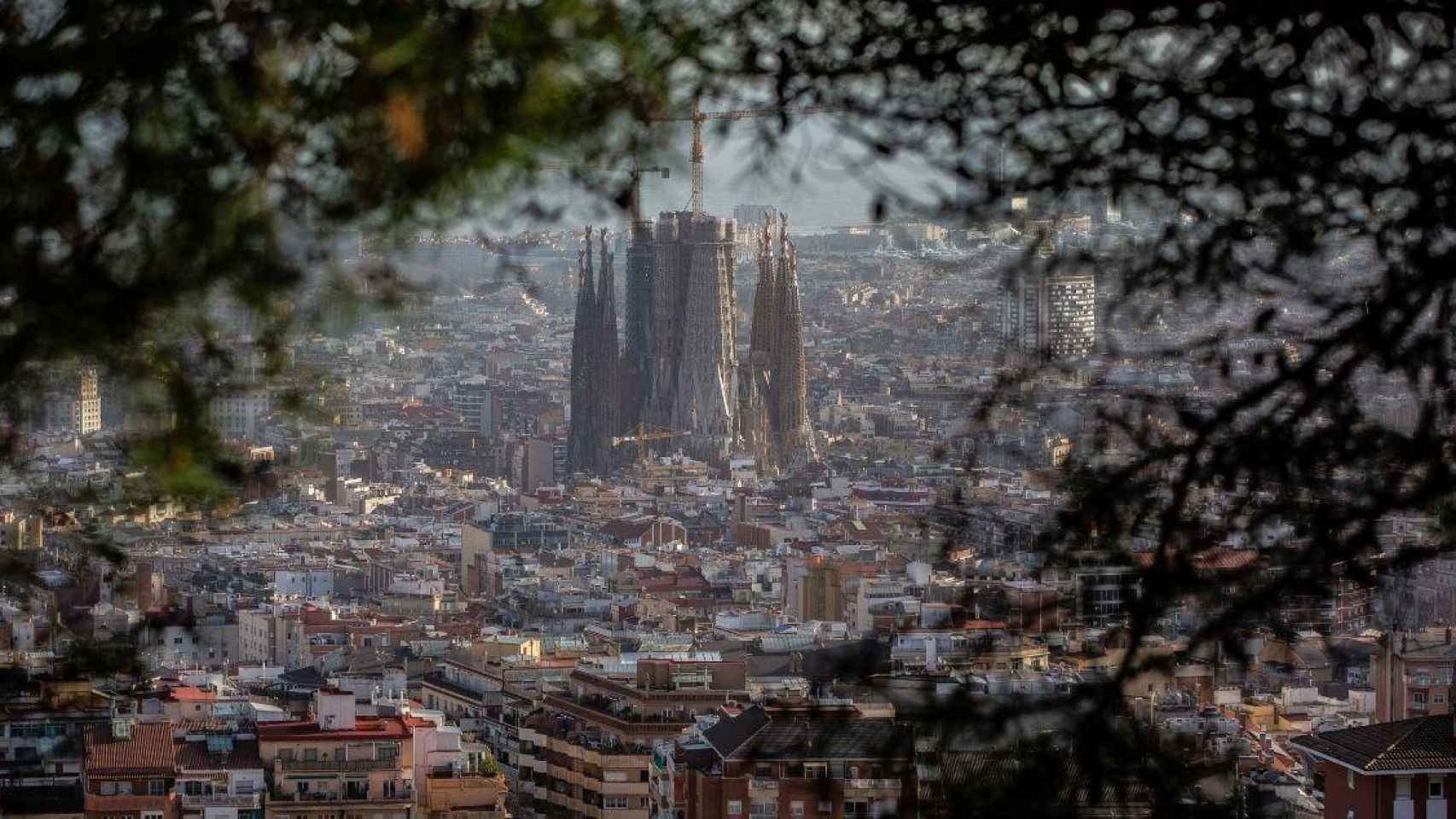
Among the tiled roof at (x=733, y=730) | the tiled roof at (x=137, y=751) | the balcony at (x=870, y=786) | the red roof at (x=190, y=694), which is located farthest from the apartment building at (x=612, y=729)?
the balcony at (x=870, y=786)

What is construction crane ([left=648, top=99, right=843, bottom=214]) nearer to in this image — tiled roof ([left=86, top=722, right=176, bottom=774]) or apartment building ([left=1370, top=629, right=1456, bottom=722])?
tiled roof ([left=86, top=722, right=176, bottom=774])

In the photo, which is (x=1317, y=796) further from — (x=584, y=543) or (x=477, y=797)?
(x=584, y=543)

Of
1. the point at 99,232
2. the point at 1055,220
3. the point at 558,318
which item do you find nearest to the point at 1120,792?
the point at 1055,220

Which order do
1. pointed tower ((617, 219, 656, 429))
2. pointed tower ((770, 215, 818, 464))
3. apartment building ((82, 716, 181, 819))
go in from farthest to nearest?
pointed tower ((617, 219, 656, 429)) → pointed tower ((770, 215, 818, 464)) → apartment building ((82, 716, 181, 819))

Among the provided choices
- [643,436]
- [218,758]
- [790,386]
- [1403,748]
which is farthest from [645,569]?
[1403,748]

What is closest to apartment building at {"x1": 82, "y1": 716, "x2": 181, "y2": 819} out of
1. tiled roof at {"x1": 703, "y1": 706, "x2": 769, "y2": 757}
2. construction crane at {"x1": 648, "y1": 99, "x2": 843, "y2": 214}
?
tiled roof at {"x1": 703, "y1": 706, "x2": 769, "y2": 757}

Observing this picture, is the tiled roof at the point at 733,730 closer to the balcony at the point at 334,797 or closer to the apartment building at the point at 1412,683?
the balcony at the point at 334,797
